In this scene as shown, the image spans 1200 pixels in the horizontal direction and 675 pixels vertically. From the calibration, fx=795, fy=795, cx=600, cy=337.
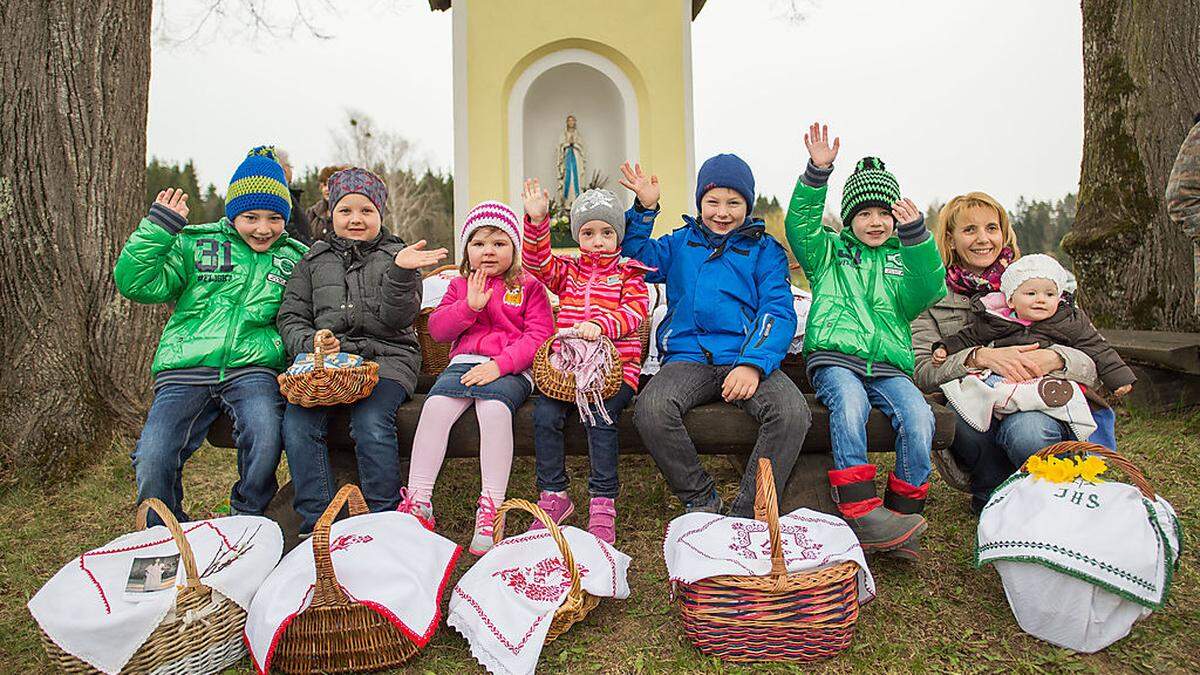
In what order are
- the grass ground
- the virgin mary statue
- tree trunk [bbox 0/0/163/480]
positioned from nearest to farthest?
the grass ground, tree trunk [bbox 0/0/163/480], the virgin mary statue

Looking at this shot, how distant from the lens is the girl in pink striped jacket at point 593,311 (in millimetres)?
3137

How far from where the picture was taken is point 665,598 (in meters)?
2.83

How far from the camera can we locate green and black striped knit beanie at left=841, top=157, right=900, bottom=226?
3330mm

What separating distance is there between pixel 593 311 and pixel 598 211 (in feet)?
1.35

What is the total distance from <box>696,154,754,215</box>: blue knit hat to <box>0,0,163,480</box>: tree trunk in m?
3.29

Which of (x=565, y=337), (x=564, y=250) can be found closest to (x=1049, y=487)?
(x=565, y=337)

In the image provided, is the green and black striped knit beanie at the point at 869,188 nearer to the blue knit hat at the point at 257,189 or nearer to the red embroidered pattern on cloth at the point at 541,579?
the red embroidered pattern on cloth at the point at 541,579

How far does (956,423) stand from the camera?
3199 millimetres

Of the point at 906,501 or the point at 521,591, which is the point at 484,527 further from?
the point at 906,501

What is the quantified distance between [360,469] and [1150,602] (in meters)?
2.66

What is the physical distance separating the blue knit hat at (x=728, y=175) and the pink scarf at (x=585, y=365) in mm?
886

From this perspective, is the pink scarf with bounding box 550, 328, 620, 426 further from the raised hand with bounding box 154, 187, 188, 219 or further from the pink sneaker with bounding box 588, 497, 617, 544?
the raised hand with bounding box 154, 187, 188, 219

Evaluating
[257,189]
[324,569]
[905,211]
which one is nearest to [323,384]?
[324,569]

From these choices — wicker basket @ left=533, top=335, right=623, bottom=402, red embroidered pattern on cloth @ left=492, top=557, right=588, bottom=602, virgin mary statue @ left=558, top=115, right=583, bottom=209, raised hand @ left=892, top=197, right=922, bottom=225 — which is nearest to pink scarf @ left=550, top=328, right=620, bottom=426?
wicker basket @ left=533, top=335, right=623, bottom=402
